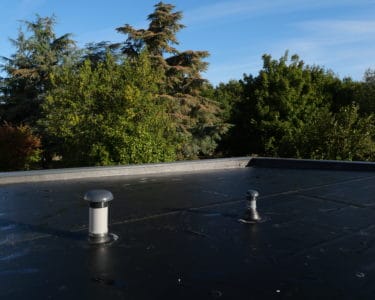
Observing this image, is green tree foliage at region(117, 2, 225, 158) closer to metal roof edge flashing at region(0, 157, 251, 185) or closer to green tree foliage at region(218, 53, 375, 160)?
green tree foliage at region(218, 53, 375, 160)

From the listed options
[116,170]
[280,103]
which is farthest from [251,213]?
[280,103]

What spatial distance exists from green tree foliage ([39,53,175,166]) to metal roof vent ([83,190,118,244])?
356 inches

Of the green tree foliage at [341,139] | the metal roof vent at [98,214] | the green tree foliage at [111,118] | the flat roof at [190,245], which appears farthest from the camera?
the green tree foliage at [341,139]

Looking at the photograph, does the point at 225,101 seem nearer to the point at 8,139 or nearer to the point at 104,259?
the point at 8,139

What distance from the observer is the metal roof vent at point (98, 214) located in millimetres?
4027

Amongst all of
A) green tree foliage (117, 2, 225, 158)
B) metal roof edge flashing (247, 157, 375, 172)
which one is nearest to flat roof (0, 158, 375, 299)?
metal roof edge flashing (247, 157, 375, 172)

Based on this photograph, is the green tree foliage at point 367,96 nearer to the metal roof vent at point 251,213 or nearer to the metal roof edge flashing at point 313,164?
the metal roof edge flashing at point 313,164

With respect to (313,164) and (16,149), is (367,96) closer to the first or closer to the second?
(313,164)

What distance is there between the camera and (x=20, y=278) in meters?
3.20

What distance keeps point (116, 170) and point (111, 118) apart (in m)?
3.79

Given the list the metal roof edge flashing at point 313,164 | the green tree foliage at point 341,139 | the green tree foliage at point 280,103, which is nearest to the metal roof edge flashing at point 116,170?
the metal roof edge flashing at point 313,164

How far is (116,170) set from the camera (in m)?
10.5

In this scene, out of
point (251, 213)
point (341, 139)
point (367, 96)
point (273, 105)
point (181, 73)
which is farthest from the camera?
point (367, 96)

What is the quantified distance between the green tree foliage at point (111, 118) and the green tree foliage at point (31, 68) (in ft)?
28.4
